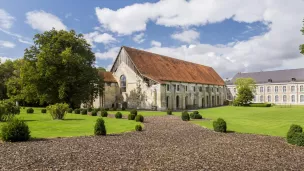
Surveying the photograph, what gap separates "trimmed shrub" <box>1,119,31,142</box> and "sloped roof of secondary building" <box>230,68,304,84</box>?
7468cm

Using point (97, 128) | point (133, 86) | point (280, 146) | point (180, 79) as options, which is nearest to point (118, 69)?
point (133, 86)

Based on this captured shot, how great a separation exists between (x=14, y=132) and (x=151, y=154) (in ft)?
24.7

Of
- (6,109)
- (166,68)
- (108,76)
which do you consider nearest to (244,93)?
(166,68)

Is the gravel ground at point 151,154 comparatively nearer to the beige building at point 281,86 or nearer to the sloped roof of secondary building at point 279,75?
the beige building at point 281,86

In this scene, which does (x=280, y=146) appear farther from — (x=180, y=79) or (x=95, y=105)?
(x=95, y=105)

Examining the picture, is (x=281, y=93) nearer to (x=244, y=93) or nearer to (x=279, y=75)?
(x=279, y=75)

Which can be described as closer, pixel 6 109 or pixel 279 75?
pixel 6 109

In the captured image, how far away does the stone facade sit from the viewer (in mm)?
70688

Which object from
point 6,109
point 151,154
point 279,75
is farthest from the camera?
point 279,75

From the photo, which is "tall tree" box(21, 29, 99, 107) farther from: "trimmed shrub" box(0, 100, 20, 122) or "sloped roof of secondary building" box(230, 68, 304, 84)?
"sloped roof of secondary building" box(230, 68, 304, 84)

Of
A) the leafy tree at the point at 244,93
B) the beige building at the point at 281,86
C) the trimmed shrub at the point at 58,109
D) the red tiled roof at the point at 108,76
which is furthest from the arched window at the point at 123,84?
the beige building at the point at 281,86

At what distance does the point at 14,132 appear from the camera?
13203 mm

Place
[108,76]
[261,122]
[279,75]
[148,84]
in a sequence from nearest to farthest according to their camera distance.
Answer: [261,122], [148,84], [108,76], [279,75]

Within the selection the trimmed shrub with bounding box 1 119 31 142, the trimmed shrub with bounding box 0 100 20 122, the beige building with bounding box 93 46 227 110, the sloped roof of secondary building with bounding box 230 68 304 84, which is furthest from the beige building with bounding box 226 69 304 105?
the trimmed shrub with bounding box 1 119 31 142
